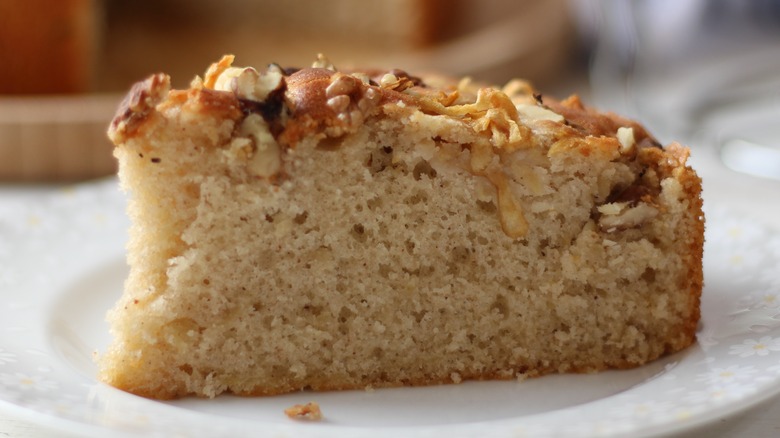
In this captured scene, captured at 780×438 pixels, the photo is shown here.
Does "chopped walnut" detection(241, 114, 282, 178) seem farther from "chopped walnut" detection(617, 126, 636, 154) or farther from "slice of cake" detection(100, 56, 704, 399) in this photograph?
"chopped walnut" detection(617, 126, 636, 154)

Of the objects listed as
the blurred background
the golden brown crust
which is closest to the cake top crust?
the golden brown crust

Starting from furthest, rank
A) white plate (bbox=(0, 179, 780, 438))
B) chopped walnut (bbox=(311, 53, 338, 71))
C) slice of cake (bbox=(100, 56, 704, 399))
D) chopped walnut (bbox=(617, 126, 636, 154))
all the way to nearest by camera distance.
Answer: chopped walnut (bbox=(311, 53, 338, 71)) < chopped walnut (bbox=(617, 126, 636, 154)) < slice of cake (bbox=(100, 56, 704, 399)) < white plate (bbox=(0, 179, 780, 438))

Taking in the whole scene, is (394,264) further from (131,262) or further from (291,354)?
(131,262)

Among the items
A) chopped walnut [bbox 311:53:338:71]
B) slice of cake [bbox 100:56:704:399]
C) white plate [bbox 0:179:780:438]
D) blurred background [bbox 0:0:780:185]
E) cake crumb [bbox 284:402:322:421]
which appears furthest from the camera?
blurred background [bbox 0:0:780:185]

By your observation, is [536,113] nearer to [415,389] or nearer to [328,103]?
[328,103]

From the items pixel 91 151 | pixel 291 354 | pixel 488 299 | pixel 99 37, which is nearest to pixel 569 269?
pixel 488 299

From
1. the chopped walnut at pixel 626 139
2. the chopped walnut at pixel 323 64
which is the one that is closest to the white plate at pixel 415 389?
the chopped walnut at pixel 626 139

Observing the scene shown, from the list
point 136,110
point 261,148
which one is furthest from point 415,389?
point 136,110
